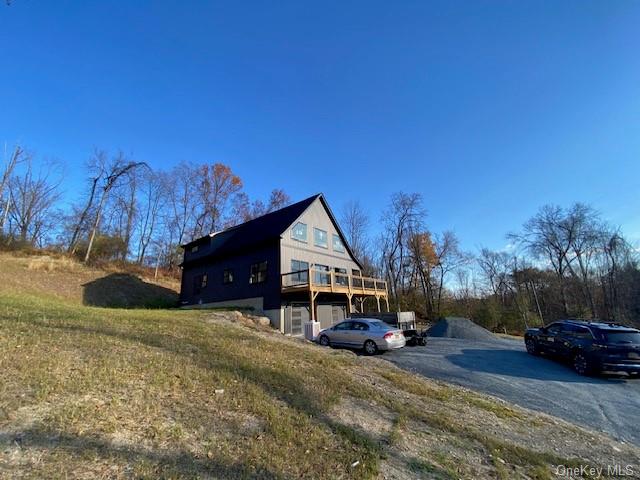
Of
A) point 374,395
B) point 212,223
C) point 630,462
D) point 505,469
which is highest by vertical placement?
point 212,223

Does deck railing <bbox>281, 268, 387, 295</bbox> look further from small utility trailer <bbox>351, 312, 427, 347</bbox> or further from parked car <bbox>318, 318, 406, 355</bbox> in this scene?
parked car <bbox>318, 318, 406, 355</bbox>

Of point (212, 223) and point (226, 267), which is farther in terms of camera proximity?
point (212, 223)

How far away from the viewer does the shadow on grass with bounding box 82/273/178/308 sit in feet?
76.7

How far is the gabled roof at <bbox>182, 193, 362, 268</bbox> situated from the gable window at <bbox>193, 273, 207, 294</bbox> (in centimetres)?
141

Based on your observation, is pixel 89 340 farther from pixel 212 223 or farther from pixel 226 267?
pixel 212 223

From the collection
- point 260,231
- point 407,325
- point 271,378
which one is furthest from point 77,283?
point 271,378

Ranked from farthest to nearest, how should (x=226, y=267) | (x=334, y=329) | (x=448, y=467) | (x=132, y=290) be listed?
(x=132, y=290) < (x=226, y=267) < (x=334, y=329) < (x=448, y=467)

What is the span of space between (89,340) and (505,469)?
7.94m

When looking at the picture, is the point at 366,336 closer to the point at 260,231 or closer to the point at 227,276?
the point at 260,231

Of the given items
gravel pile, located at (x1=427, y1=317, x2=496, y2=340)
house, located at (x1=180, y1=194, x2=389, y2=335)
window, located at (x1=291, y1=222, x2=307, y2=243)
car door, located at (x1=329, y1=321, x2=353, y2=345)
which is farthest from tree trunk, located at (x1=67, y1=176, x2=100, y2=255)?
gravel pile, located at (x1=427, y1=317, x2=496, y2=340)

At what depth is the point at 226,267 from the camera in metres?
22.7

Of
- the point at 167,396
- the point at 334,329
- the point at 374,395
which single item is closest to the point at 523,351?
the point at 334,329

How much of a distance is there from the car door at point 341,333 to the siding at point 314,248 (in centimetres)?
575

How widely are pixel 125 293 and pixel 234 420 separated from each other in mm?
25555
